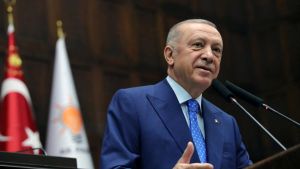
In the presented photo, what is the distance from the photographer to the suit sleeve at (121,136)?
2660 mm

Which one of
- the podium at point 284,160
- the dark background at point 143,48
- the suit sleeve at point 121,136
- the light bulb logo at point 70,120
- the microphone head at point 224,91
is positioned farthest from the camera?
the dark background at point 143,48

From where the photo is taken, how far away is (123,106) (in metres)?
2.84

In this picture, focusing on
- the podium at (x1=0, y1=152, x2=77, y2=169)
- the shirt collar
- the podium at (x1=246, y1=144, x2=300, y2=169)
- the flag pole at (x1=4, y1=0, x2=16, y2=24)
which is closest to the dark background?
the flag pole at (x1=4, y1=0, x2=16, y2=24)

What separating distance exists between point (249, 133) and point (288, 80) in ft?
3.21

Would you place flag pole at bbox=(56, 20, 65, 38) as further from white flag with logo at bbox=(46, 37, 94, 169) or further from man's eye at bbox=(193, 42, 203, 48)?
man's eye at bbox=(193, 42, 203, 48)

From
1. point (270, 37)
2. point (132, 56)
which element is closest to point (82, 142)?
point (132, 56)

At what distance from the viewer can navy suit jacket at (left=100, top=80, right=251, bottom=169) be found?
→ 2.72 meters

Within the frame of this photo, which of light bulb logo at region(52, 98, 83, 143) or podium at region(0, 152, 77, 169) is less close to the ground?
light bulb logo at region(52, 98, 83, 143)

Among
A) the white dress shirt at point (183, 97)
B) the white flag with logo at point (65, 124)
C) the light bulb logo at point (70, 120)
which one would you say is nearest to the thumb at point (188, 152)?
the white dress shirt at point (183, 97)

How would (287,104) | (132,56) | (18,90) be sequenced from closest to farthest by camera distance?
(18,90)
(132,56)
(287,104)

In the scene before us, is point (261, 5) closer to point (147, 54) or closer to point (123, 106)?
point (147, 54)

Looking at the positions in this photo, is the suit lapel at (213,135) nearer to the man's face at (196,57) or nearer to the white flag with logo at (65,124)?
the man's face at (196,57)

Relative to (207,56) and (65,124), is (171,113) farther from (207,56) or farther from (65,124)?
(65,124)

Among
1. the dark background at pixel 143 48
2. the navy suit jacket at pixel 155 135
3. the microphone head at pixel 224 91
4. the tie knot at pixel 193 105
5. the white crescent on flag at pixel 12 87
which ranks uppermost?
the dark background at pixel 143 48
